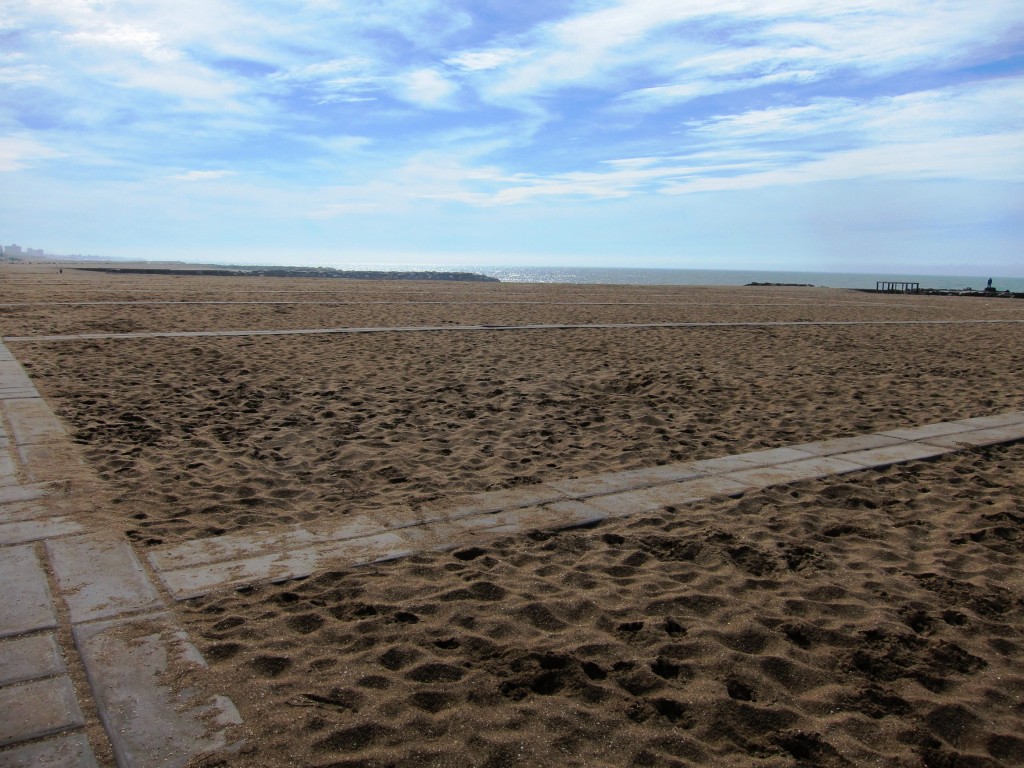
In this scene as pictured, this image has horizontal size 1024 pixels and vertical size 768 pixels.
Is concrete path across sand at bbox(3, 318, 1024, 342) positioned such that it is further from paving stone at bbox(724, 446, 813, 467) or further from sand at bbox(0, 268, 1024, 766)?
paving stone at bbox(724, 446, 813, 467)

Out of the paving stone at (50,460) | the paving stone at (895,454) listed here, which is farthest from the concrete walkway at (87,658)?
the paving stone at (895,454)

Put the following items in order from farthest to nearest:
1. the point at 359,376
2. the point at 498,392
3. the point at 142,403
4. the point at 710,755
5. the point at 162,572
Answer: the point at 359,376 → the point at 498,392 → the point at 142,403 → the point at 162,572 → the point at 710,755

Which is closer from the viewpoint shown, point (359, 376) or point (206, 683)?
point (206, 683)

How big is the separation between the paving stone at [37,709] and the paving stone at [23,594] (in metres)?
0.47

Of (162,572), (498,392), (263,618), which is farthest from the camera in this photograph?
(498,392)

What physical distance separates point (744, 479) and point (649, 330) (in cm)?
995

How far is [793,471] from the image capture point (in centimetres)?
543

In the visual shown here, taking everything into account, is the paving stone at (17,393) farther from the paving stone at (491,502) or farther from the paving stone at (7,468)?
the paving stone at (491,502)

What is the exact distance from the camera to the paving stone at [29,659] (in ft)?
8.75

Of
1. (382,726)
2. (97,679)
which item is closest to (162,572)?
(97,679)

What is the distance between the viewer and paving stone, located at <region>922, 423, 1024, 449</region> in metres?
6.20

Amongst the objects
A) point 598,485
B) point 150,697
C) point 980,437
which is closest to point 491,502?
point 598,485

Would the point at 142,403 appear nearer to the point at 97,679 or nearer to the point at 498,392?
the point at 498,392

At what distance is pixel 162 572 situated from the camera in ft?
11.8
